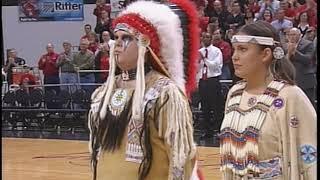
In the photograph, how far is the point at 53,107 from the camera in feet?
48.3

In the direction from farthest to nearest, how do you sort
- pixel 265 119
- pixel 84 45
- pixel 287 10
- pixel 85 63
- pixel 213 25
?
pixel 84 45, pixel 85 63, pixel 213 25, pixel 287 10, pixel 265 119

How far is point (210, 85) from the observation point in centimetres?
1247

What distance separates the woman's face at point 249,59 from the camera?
3.92m

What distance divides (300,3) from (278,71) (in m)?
10.1

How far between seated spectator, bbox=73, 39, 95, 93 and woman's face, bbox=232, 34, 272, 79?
1065 cm

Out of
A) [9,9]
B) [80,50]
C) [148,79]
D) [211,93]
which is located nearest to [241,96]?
[148,79]

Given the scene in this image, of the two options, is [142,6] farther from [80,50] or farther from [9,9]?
[9,9]

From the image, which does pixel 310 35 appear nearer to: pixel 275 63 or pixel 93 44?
pixel 93 44

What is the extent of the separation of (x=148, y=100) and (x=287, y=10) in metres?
9.90

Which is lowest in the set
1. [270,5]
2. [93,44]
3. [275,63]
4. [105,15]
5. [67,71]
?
[67,71]

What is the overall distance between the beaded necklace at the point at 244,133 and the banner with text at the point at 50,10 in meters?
13.5

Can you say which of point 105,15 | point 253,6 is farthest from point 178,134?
point 105,15

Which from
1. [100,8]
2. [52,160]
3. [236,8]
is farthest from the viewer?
[100,8]

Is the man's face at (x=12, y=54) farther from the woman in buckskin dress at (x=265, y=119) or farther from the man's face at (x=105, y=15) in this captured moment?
the woman in buckskin dress at (x=265, y=119)
